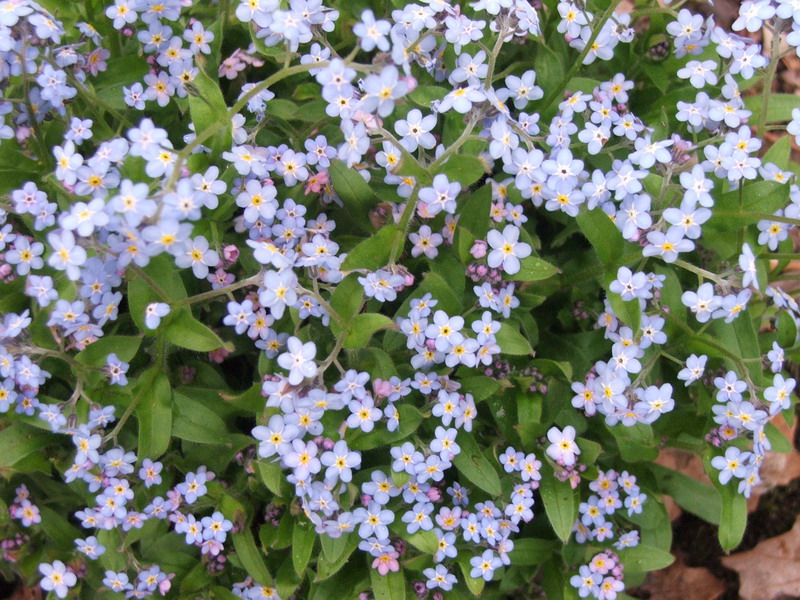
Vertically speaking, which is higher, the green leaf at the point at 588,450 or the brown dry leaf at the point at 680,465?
the green leaf at the point at 588,450

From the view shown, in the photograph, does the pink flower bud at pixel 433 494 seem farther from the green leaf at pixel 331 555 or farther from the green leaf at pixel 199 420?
the green leaf at pixel 199 420

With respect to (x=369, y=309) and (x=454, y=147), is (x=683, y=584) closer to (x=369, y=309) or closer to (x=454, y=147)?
(x=369, y=309)

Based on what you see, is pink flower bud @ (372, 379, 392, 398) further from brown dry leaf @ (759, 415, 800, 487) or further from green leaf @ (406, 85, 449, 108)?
brown dry leaf @ (759, 415, 800, 487)

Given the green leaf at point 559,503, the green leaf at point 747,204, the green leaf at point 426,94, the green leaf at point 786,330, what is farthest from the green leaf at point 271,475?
the green leaf at point 786,330

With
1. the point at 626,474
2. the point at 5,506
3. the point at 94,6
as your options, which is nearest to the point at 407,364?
the point at 626,474

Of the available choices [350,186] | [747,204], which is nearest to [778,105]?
[747,204]

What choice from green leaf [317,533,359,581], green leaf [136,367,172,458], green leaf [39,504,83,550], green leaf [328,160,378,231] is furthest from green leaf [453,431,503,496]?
green leaf [39,504,83,550]

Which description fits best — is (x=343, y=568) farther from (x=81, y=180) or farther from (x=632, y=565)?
(x=81, y=180)
